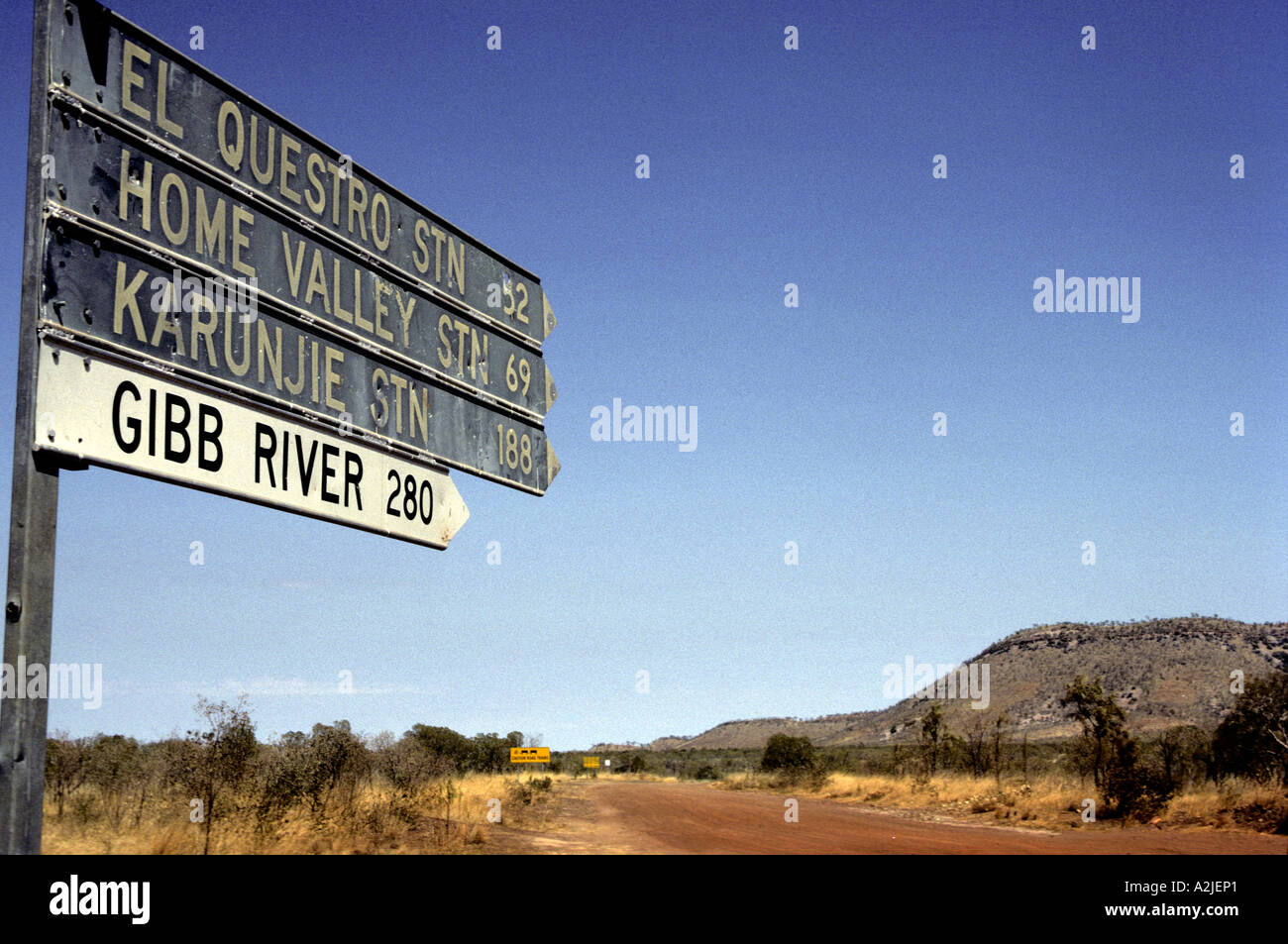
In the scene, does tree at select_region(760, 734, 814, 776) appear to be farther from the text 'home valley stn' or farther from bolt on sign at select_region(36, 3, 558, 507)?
bolt on sign at select_region(36, 3, 558, 507)

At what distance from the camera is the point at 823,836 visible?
67.0 feet

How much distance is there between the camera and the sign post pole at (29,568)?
3578mm

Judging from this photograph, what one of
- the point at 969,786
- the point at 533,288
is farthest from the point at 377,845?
the point at 969,786

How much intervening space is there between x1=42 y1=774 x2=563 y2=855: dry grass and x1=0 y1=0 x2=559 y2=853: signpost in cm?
872

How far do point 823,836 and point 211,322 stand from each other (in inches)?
724

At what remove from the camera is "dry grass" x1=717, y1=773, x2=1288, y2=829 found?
2064 cm

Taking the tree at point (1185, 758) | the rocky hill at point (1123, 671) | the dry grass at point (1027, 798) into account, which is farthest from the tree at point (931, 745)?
the rocky hill at point (1123, 671)

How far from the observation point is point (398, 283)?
617 centimetres

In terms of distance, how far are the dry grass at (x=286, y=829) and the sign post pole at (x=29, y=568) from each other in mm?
9547

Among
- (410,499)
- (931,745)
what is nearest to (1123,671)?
(931,745)

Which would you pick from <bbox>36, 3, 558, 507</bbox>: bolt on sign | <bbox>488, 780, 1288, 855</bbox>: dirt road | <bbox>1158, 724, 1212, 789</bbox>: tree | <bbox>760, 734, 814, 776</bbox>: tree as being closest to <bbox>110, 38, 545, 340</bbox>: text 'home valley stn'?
<bbox>36, 3, 558, 507</bbox>: bolt on sign

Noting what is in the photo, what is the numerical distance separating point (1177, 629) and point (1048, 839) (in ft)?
231

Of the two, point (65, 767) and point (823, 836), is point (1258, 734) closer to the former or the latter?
point (823, 836)
